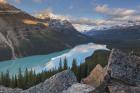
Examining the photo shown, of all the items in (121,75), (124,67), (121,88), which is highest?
(124,67)

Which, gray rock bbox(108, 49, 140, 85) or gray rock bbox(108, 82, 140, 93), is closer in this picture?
gray rock bbox(108, 82, 140, 93)

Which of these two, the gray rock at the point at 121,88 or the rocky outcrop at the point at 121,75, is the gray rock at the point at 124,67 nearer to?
the rocky outcrop at the point at 121,75

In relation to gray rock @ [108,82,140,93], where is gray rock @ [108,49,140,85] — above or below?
above

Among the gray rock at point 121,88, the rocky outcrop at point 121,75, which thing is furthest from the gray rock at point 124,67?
the gray rock at point 121,88

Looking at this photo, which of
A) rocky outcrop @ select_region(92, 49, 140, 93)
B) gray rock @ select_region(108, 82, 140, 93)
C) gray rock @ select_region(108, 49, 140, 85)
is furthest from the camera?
gray rock @ select_region(108, 49, 140, 85)

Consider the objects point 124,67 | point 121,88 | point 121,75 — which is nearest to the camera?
point 121,88

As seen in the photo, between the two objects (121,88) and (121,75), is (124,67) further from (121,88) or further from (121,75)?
(121,88)

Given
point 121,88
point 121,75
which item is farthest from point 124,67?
point 121,88

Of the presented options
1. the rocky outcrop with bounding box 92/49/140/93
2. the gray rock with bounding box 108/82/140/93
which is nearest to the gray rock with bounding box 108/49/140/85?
the rocky outcrop with bounding box 92/49/140/93

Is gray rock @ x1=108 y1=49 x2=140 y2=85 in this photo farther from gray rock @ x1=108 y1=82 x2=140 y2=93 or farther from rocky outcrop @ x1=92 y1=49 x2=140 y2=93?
gray rock @ x1=108 y1=82 x2=140 y2=93
